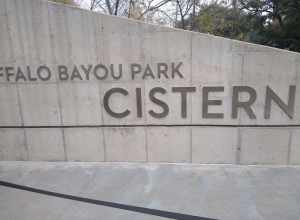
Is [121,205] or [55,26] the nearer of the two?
[121,205]

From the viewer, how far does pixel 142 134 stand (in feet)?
15.0

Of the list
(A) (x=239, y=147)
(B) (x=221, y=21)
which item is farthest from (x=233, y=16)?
(A) (x=239, y=147)

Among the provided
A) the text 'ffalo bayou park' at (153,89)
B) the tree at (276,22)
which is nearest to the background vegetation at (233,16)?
the tree at (276,22)

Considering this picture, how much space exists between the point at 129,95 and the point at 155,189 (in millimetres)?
1743

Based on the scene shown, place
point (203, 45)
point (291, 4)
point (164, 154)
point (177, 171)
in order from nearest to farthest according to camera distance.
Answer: point (203, 45) → point (177, 171) → point (164, 154) → point (291, 4)

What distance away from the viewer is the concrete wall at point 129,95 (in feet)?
13.5

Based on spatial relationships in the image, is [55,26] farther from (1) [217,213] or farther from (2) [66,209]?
(1) [217,213]

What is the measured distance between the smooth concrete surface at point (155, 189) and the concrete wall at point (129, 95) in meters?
0.27

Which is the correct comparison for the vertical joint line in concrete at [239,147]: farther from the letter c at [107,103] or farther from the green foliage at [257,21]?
the green foliage at [257,21]

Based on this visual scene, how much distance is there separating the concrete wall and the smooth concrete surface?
10.7 inches

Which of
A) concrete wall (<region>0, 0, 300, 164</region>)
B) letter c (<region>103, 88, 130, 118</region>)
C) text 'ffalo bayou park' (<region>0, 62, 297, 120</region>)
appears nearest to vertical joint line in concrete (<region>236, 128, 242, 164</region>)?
concrete wall (<region>0, 0, 300, 164</region>)

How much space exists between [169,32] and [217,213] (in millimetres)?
2929

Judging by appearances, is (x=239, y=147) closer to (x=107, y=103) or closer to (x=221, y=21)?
(x=107, y=103)

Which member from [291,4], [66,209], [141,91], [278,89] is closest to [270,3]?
[291,4]
